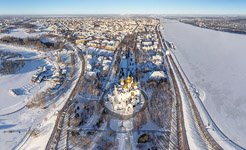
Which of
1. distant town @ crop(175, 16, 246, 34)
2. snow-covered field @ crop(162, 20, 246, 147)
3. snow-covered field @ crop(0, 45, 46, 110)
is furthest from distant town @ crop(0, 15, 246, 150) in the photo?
distant town @ crop(175, 16, 246, 34)

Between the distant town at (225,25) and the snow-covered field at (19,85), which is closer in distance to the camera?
the snow-covered field at (19,85)

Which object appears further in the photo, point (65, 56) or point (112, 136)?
point (65, 56)

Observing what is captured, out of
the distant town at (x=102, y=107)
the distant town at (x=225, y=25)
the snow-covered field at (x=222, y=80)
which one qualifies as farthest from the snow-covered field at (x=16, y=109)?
the distant town at (x=225, y=25)

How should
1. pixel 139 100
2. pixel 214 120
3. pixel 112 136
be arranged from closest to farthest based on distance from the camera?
1. pixel 112 136
2. pixel 214 120
3. pixel 139 100

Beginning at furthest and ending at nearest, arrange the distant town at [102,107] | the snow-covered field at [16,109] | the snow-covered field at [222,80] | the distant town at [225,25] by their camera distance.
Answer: the distant town at [225,25]
the snow-covered field at [222,80]
the snow-covered field at [16,109]
the distant town at [102,107]

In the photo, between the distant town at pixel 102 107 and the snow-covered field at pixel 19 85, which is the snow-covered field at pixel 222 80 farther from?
the snow-covered field at pixel 19 85

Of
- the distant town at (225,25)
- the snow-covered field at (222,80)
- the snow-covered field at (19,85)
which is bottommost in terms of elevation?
the distant town at (225,25)

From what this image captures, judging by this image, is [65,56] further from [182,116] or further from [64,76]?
[182,116]

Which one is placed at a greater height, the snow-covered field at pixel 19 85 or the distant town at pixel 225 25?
the snow-covered field at pixel 19 85

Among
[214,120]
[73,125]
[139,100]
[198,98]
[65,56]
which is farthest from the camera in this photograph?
[65,56]

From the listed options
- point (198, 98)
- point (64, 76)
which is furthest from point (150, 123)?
point (64, 76)
